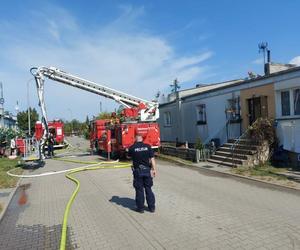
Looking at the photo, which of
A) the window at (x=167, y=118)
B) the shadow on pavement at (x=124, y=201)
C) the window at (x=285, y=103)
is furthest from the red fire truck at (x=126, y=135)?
the shadow on pavement at (x=124, y=201)

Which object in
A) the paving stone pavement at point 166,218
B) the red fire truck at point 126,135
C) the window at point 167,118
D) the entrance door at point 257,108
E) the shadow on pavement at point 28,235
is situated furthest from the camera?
the window at point 167,118

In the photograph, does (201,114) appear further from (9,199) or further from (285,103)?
(9,199)

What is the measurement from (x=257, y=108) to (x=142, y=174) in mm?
10660

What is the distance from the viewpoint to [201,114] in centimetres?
2288

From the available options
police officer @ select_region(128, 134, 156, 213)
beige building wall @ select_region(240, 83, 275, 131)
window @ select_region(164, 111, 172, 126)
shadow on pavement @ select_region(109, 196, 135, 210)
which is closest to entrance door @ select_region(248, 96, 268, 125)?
beige building wall @ select_region(240, 83, 275, 131)

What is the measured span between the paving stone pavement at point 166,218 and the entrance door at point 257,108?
5853mm

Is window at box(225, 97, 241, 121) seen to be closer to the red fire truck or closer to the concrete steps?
the concrete steps

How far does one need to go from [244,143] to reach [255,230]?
10154 mm

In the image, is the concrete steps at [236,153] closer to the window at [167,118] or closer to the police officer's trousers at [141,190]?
the police officer's trousers at [141,190]

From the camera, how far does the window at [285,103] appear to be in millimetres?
15352

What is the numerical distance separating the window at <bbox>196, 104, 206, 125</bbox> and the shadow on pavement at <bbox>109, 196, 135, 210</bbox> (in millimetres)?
13279

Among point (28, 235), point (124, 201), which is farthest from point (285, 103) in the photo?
point (28, 235)

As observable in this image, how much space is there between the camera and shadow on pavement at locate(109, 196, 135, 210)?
890 centimetres

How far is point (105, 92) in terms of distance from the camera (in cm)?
2414
